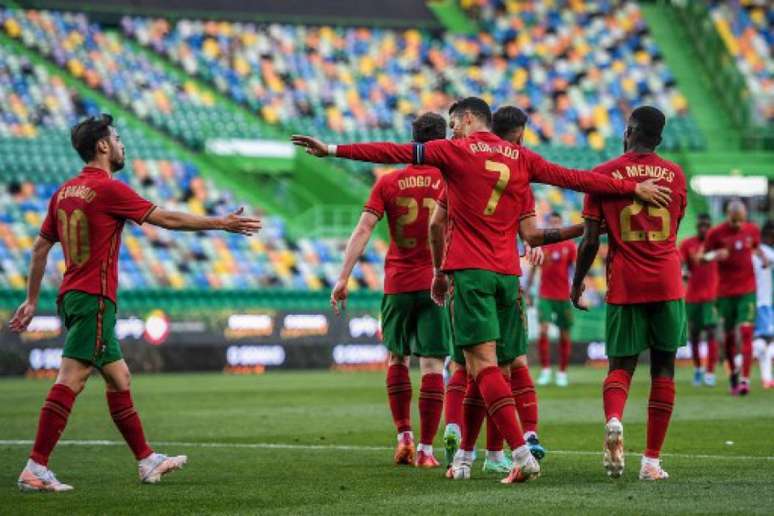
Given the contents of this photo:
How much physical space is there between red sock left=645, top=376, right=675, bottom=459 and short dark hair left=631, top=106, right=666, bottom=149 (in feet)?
4.72

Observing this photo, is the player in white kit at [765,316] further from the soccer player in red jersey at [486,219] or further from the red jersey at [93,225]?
the red jersey at [93,225]

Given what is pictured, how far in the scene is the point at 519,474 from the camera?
28.4ft

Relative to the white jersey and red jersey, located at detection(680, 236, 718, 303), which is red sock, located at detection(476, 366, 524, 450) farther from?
red jersey, located at detection(680, 236, 718, 303)

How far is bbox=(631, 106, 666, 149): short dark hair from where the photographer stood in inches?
360

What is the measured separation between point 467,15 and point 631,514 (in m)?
35.1

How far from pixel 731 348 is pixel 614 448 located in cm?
1091

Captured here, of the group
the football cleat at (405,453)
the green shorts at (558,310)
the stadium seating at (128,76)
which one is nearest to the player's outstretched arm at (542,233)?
the football cleat at (405,453)

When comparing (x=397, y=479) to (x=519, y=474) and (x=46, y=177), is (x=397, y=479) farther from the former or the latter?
(x=46, y=177)

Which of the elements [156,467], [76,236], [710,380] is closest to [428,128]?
[76,236]

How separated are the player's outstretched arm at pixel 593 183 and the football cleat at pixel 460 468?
5.79ft

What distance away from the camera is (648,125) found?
9.14m

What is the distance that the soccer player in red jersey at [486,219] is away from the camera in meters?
8.78

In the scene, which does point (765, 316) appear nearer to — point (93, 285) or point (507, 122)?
point (507, 122)

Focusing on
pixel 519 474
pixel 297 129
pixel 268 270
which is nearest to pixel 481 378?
pixel 519 474
